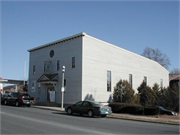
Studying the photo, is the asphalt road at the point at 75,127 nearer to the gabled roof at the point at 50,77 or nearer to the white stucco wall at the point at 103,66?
the white stucco wall at the point at 103,66

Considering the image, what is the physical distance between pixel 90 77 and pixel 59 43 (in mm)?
7277

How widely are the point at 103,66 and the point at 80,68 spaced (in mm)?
4338

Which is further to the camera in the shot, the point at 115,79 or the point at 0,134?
the point at 115,79

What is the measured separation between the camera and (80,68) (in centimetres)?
2470

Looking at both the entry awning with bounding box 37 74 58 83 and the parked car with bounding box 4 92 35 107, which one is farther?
the entry awning with bounding box 37 74 58 83

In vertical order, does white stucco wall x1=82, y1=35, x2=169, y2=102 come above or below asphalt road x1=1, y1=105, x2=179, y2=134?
above

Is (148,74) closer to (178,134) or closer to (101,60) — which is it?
(101,60)

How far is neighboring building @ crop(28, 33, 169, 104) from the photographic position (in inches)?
985

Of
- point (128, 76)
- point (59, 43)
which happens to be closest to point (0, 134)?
point (59, 43)

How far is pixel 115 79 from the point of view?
2977cm

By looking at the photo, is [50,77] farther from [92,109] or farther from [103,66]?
[92,109]

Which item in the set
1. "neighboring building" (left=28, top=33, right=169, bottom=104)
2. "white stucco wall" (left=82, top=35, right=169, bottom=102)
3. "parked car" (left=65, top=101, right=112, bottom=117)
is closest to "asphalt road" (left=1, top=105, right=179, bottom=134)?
"parked car" (left=65, top=101, right=112, bottom=117)

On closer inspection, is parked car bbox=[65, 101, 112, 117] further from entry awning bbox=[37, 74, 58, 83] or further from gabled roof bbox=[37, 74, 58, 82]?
gabled roof bbox=[37, 74, 58, 82]

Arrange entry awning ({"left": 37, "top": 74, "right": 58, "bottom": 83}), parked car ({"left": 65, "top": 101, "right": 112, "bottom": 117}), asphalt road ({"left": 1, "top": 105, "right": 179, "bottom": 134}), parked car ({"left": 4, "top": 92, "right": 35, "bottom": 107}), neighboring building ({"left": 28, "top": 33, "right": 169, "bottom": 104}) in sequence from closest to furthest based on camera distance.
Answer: asphalt road ({"left": 1, "top": 105, "right": 179, "bottom": 134}), parked car ({"left": 65, "top": 101, "right": 112, "bottom": 117}), parked car ({"left": 4, "top": 92, "right": 35, "bottom": 107}), neighboring building ({"left": 28, "top": 33, "right": 169, "bottom": 104}), entry awning ({"left": 37, "top": 74, "right": 58, "bottom": 83})
